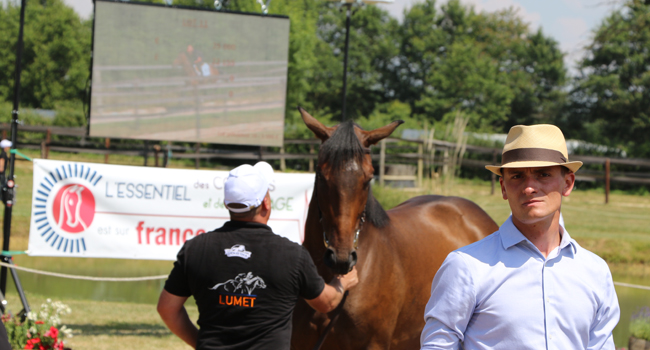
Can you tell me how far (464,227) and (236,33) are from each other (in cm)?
436

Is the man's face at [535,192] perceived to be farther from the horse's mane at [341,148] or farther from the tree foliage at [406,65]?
the tree foliage at [406,65]

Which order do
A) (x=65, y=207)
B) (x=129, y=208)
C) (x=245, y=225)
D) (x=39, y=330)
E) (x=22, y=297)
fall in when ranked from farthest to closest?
(x=129, y=208) → (x=65, y=207) → (x=22, y=297) → (x=39, y=330) → (x=245, y=225)

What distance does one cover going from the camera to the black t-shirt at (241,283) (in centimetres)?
230

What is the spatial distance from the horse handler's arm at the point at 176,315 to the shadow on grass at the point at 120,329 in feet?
12.7

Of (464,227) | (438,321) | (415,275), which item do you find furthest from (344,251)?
(464,227)

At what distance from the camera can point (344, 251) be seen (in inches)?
120

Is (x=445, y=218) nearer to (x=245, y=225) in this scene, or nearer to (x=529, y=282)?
(x=245, y=225)

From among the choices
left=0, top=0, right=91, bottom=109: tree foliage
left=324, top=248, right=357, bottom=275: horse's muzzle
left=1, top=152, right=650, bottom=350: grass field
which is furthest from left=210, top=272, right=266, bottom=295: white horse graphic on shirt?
left=0, top=0, right=91, bottom=109: tree foliage

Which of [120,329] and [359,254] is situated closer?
[359,254]

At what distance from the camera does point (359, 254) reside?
11.5 ft

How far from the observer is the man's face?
5.49ft

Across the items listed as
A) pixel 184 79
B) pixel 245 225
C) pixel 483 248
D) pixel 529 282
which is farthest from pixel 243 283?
pixel 184 79

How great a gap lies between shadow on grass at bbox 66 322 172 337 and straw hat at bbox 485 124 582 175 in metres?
5.33

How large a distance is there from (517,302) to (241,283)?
1124mm
